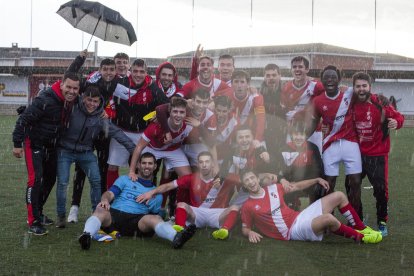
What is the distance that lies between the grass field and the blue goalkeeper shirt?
33cm

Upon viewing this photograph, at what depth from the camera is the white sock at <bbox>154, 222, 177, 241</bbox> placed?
595cm

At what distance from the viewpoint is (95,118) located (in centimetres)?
691

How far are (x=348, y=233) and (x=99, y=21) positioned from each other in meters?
4.11

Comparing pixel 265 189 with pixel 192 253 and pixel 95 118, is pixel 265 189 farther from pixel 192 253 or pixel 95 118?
pixel 95 118

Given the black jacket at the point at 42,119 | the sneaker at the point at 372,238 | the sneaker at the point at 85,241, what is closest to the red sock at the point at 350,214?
the sneaker at the point at 372,238

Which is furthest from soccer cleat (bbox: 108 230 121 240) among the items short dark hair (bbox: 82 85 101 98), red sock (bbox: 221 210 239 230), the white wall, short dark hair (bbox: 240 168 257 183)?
the white wall

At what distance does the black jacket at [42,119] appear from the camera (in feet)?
21.0

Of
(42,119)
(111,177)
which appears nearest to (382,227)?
(111,177)

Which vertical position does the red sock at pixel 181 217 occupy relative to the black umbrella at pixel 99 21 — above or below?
below

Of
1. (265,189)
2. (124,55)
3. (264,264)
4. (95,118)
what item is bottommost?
(264,264)

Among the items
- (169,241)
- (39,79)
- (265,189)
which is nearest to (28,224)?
(169,241)

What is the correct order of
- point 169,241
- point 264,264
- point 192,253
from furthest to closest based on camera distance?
point 169,241 → point 192,253 → point 264,264

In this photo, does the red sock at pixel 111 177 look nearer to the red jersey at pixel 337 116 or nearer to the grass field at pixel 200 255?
the grass field at pixel 200 255

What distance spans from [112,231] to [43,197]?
108 centimetres
